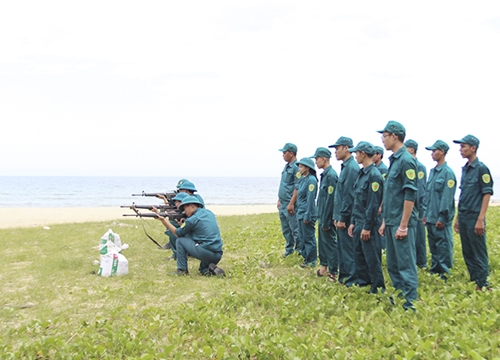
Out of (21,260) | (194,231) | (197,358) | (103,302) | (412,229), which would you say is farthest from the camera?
(21,260)

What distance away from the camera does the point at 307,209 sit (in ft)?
26.5

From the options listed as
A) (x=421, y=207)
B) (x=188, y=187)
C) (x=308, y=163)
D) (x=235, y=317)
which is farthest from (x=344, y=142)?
(x=188, y=187)

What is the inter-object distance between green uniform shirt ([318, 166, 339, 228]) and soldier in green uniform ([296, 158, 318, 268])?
→ 75 centimetres

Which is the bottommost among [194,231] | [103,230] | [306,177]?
[103,230]

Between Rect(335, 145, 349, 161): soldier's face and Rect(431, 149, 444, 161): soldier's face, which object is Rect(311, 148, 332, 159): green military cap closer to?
Rect(335, 145, 349, 161): soldier's face

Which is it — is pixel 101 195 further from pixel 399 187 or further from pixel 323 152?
pixel 399 187

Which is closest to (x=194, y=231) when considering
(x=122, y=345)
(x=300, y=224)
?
(x=300, y=224)

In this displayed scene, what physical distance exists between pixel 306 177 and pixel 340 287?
8.60 ft

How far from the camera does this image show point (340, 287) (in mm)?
6168

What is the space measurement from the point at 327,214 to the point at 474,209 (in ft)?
6.82

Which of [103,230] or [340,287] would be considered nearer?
[340,287]

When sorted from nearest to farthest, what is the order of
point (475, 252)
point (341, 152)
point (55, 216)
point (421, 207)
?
point (475, 252) → point (341, 152) → point (421, 207) → point (55, 216)

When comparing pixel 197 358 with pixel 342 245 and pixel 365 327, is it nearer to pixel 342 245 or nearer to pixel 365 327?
pixel 365 327

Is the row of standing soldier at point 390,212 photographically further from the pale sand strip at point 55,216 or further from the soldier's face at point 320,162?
the pale sand strip at point 55,216
